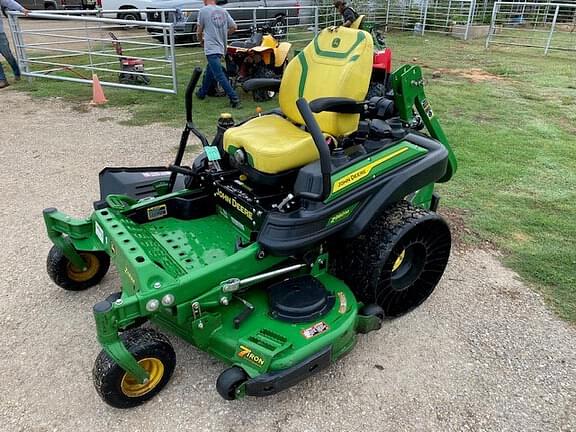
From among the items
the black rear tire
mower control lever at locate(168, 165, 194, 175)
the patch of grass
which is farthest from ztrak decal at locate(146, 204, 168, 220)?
the patch of grass

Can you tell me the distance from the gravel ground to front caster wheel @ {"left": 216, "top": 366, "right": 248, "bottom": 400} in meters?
0.23

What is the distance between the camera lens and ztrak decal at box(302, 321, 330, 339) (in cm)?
266

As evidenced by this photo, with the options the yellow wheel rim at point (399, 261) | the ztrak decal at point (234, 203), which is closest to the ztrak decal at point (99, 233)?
the ztrak decal at point (234, 203)

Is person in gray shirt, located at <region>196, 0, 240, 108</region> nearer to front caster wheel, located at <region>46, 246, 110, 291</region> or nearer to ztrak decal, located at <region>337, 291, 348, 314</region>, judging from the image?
front caster wheel, located at <region>46, 246, 110, 291</region>

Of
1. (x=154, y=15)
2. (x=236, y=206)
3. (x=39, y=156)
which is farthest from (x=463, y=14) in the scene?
(x=236, y=206)

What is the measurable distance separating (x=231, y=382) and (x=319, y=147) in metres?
1.23

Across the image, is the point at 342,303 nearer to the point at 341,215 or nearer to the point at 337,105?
the point at 341,215

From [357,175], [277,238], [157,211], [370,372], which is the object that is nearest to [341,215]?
[357,175]

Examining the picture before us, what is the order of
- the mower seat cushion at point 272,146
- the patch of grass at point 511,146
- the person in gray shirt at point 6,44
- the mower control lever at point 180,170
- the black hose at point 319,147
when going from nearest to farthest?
the black hose at point 319,147 → the mower seat cushion at point 272,146 → the mower control lever at point 180,170 → the patch of grass at point 511,146 → the person in gray shirt at point 6,44

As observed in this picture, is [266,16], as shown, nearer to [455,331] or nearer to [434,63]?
[434,63]

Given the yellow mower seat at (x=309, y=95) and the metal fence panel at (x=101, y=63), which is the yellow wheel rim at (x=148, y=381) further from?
the metal fence panel at (x=101, y=63)

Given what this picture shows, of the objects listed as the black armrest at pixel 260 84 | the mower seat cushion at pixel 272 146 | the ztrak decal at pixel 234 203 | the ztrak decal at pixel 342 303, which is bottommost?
the ztrak decal at pixel 342 303

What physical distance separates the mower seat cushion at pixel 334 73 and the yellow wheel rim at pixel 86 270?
5.47 feet

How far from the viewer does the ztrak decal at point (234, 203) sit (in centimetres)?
305
